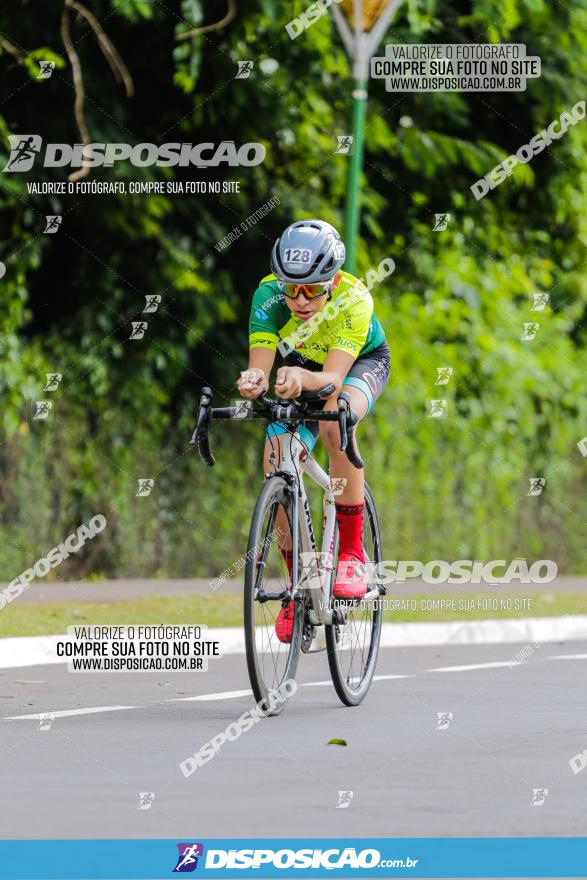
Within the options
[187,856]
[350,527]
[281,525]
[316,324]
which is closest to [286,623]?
[281,525]

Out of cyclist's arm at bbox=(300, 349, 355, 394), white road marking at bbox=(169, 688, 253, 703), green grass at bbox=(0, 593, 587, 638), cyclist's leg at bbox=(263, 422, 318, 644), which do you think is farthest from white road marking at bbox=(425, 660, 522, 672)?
cyclist's arm at bbox=(300, 349, 355, 394)

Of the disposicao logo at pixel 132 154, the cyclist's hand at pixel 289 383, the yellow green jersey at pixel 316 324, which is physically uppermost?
the disposicao logo at pixel 132 154

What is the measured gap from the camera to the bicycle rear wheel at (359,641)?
377 inches

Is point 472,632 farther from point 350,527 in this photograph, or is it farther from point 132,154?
point 132,154

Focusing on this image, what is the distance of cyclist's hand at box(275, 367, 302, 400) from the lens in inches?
348

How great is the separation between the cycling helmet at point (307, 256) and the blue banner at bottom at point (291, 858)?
137 inches

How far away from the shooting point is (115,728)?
28.9 feet

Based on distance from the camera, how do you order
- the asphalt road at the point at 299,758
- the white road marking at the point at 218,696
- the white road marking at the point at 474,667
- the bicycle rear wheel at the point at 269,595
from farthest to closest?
the white road marking at the point at 474,667 < the white road marking at the point at 218,696 < the bicycle rear wheel at the point at 269,595 < the asphalt road at the point at 299,758

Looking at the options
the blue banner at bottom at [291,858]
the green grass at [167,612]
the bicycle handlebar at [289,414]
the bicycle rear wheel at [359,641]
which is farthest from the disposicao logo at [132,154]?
the blue banner at bottom at [291,858]

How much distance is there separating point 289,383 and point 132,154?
9246mm

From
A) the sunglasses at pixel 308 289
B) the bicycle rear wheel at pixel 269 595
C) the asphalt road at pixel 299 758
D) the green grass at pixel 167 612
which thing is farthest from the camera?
the green grass at pixel 167 612

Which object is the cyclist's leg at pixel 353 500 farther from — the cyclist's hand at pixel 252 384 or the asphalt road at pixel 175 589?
the asphalt road at pixel 175 589

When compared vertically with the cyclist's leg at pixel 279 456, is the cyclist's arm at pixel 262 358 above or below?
above

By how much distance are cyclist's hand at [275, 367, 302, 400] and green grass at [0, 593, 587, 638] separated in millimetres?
4270
